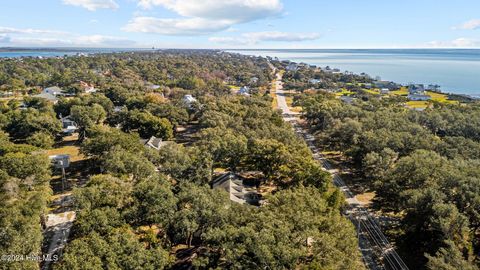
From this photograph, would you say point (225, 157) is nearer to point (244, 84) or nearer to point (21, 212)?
point (21, 212)

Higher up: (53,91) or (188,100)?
(53,91)

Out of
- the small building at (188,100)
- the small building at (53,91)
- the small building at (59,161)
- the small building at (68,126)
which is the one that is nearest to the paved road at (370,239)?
the small building at (59,161)

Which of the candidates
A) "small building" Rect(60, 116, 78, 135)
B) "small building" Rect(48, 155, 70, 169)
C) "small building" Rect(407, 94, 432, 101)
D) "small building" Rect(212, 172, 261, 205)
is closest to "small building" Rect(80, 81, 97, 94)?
"small building" Rect(60, 116, 78, 135)

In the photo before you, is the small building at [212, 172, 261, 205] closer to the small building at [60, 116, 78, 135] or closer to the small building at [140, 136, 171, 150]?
the small building at [140, 136, 171, 150]

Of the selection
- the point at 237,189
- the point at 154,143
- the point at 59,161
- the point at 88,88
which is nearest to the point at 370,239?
the point at 237,189

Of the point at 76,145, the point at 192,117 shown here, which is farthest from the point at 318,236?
the point at 192,117

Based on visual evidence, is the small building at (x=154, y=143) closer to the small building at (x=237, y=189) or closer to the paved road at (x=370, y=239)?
the small building at (x=237, y=189)

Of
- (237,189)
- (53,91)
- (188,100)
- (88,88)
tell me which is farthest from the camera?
(88,88)

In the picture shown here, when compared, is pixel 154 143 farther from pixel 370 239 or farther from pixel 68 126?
pixel 370 239
